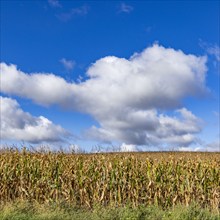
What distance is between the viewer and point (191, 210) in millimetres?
16391

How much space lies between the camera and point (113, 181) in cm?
2073

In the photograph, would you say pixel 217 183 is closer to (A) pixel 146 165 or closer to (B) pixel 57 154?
(A) pixel 146 165

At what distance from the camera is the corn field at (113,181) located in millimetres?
20500

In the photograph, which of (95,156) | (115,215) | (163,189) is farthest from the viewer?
(95,156)

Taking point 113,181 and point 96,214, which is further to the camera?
point 113,181

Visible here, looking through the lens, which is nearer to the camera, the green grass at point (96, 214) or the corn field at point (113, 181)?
the green grass at point (96, 214)

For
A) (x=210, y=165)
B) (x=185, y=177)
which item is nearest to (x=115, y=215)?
(x=185, y=177)

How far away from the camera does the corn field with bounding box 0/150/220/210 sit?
67.3 ft

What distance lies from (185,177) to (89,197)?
466 cm

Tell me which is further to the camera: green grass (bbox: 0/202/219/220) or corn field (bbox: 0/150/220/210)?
corn field (bbox: 0/150/220/210)

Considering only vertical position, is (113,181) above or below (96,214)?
above

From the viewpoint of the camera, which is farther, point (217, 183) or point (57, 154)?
point (57, 154)

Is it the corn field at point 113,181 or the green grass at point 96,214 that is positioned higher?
the corn field at point 113,181

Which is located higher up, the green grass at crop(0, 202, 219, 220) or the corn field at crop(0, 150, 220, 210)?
the corn field at crop(0, 150, 220, 210)
